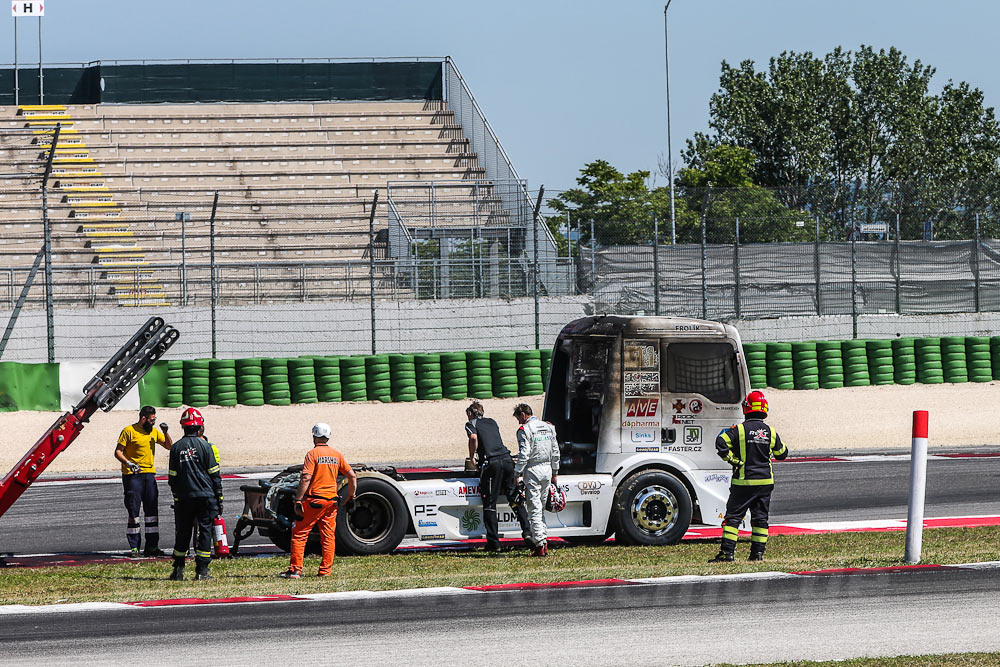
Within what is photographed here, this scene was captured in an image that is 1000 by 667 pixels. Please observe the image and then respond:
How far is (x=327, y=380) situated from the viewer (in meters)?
27.8

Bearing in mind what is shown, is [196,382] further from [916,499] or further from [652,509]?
[916,499]

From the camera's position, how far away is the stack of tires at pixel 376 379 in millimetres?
27859

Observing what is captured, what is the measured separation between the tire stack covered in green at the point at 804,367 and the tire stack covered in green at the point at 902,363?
1888mm

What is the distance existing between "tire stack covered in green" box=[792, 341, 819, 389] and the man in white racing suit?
16517mm

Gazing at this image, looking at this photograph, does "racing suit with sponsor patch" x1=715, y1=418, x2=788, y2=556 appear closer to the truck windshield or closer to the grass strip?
the grass strip

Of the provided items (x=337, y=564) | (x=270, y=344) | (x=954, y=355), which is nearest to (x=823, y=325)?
(x=954, y=355)

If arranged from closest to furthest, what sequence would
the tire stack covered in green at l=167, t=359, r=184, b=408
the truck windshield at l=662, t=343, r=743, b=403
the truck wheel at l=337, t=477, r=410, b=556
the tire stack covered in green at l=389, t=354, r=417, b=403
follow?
1. the truck wheel at l=337, t=477, r=410, b=556
2. the truck windshield at l=662, t=343, r=743, b=403
3. the tire stack covered in green at l=167, t=359, r=184, b=408
4. the tire stack covered in green at l=389, t=354, r=417, b=403

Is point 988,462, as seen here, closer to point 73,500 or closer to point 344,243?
point 73,500

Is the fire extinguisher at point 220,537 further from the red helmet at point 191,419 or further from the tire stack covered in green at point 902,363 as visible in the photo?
the tire stack covered in green at point 902,363

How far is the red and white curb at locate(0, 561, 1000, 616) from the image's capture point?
35.1ft

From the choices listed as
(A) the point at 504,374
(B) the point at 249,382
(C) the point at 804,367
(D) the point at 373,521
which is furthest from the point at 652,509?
(C) the point at 804,367

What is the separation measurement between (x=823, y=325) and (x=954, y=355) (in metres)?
3.44

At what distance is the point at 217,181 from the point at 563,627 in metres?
34.3

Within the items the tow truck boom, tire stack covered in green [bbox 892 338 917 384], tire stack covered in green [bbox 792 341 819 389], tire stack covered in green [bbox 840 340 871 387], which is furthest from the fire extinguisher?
tire stack covered in green [bbox 892 338 917 384]
